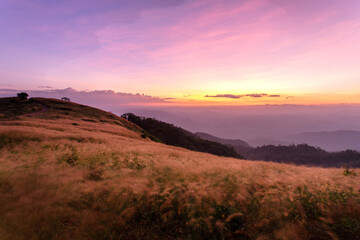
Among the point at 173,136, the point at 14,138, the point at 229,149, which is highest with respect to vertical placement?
the point at 14,138

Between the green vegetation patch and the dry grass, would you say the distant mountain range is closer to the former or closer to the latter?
the dry grass

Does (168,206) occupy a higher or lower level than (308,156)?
higher

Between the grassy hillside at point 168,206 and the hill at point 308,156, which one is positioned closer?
the grassy hillside at point 168,206

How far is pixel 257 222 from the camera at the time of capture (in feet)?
18.5

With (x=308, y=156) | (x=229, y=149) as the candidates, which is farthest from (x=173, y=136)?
(x=308, y=156)

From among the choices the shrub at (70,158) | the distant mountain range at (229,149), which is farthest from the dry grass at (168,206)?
the distant mountain range at (229,149)

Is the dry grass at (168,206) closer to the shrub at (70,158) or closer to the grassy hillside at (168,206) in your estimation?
the grassy hillside at (168,206)

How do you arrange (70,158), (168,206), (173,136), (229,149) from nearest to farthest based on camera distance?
(168,206) < (70,158) < (173,136) < (229,149)

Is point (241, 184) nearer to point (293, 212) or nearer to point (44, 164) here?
point (293, 212)

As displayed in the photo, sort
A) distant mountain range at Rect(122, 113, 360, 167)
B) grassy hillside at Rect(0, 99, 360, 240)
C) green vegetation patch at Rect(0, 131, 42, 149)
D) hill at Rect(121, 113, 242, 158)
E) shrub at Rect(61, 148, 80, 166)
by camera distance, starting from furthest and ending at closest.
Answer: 1. hill at Rect(121, 113, 242, 158)
2. distant mountain range at Rect(122, 113, 360, 167)
3. green vegetation patch at Rect(0, 131, 42, 149)
4. shrub at Rect(61, 148, 80, 166)
5. grassy hillside at Rect(0, 99, 360, 240)

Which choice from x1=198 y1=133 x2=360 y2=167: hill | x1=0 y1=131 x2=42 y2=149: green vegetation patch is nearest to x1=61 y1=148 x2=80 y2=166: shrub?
x1=0 y1=131 x2=42 y2=149: green vegetation patch

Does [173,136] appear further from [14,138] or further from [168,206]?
[168,206]

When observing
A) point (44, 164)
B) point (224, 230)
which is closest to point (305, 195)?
point (224, 230)

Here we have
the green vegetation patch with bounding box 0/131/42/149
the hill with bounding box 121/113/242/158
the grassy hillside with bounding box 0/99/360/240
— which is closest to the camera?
the grassy hillside with bounding box 0/99/360/240
